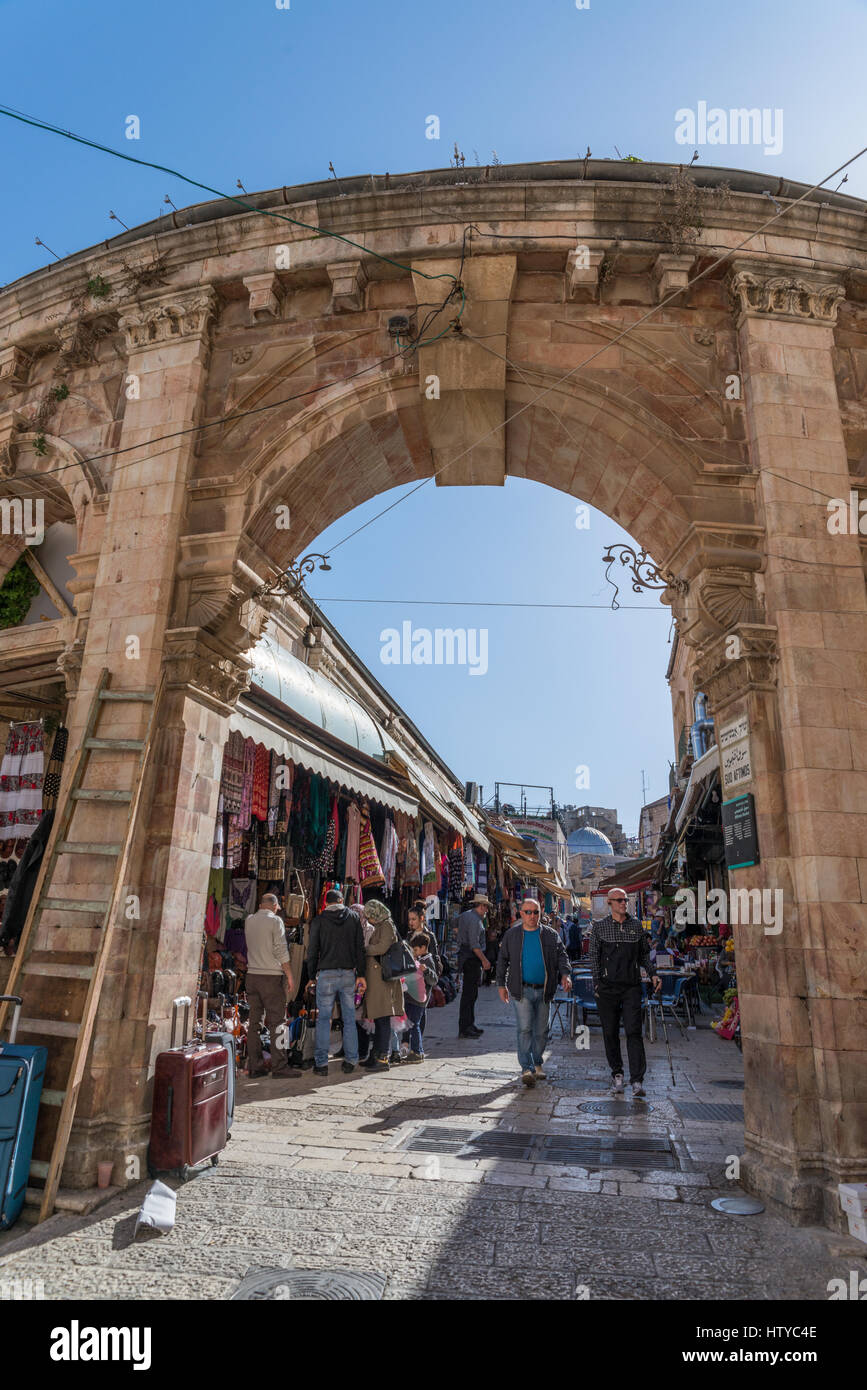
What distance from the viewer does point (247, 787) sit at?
7953 mm

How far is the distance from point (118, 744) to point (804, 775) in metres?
4.70

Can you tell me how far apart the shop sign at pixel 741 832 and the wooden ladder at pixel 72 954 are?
4.12m

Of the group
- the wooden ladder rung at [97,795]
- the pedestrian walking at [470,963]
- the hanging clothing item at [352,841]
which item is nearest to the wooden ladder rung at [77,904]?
the wooden ladder rung at [97,795]

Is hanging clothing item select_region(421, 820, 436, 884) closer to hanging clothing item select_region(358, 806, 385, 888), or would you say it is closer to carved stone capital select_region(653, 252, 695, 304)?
hanging clothing item select_region(358, 806, 385, 888)

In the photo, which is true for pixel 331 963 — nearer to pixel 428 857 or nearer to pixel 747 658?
pixel 747 658

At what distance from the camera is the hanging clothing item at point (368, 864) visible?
34.2 ft

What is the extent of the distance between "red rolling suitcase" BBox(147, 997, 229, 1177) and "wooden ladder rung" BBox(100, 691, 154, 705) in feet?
7.96

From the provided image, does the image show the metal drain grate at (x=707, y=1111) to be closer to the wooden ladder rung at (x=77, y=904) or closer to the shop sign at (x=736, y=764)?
the shop sign at (x=736, y=764)

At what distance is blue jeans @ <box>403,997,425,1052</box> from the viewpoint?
26.8 feet

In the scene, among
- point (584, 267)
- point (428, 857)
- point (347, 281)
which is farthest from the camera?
point (428, 857)

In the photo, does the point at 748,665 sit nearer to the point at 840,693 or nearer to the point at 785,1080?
the point at 840,693

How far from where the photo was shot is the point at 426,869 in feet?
43.5

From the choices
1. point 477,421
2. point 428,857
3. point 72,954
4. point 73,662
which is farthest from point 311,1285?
point 428,857
